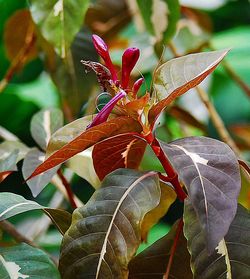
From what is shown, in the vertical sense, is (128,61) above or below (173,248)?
above

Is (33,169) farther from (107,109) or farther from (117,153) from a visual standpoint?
(107,109)

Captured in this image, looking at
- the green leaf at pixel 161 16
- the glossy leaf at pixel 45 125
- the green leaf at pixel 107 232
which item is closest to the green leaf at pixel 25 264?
the green leaf at pixel 107 232

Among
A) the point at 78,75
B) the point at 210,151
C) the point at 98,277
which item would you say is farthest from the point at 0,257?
the point at 78,75

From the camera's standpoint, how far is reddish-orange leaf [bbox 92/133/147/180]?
65 centimetres

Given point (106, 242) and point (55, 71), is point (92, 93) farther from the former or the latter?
point (106, 242)

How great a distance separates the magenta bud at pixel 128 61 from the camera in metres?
0.60

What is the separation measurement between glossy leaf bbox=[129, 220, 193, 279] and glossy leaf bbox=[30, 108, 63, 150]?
327mm

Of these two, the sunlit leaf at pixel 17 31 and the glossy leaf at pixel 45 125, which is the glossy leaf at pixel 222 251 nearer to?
the glossy leaf at pixel 45 125

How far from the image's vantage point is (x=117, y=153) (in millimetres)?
697

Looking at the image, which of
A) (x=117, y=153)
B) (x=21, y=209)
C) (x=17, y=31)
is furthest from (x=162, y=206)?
(x=17, y=31)

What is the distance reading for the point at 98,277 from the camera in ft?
1.88

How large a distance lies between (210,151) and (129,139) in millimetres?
98

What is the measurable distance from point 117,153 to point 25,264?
175 mm

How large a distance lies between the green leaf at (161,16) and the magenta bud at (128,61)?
46cm
